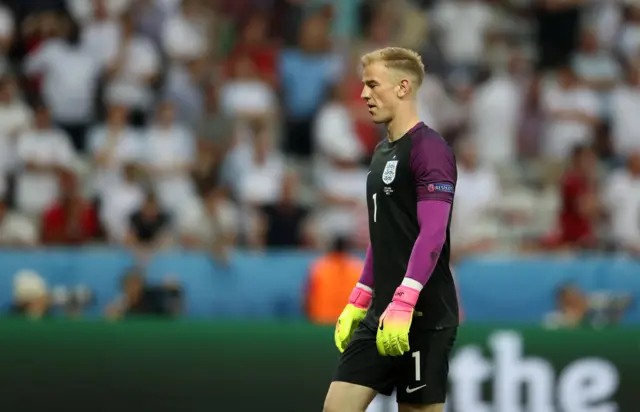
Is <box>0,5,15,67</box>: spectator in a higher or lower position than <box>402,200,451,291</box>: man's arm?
higher

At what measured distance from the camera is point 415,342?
5785 millimetres

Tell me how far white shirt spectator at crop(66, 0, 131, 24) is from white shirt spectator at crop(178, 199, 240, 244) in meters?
2.90

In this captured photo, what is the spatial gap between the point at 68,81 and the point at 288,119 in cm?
227

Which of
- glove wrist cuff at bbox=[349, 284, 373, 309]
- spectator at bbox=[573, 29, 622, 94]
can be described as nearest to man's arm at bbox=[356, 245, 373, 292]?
glove wrist cuff at bbox=[349, 284, 373, 309]

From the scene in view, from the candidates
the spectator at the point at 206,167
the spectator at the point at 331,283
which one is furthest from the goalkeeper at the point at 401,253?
the spectator at the point at 206,167

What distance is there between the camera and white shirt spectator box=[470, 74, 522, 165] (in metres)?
13.6

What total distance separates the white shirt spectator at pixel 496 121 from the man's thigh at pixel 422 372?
778 centimetres

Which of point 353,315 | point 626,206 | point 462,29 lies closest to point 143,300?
point 353,315

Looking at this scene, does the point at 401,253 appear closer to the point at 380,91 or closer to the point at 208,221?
the point at 380,91

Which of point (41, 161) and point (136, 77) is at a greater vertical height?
point (136, 77)

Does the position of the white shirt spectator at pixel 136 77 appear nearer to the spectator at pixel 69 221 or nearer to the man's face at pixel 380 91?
the spectator at pixel 69 221

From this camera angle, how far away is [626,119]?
1371cm

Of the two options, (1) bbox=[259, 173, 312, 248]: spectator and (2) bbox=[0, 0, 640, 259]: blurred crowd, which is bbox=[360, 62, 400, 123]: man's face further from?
(1) bbox=[259, 173, 312, 248]: spectator

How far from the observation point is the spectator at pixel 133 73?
13117 millimetres
